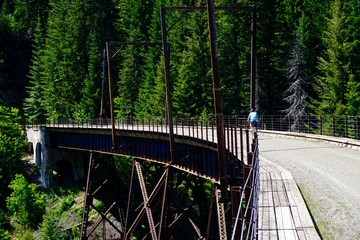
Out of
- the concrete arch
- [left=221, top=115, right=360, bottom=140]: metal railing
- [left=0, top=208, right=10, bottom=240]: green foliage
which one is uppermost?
[left=221, top=115, right=360, bottom=140]: metal railing

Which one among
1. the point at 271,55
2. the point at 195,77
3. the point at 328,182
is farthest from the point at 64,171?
the point at 328,182

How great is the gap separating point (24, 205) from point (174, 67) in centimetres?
2234

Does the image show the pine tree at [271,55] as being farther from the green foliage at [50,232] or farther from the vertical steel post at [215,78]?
the vertical steel post at [215,78]

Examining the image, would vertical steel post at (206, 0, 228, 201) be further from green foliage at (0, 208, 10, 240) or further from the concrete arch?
the concrete arch

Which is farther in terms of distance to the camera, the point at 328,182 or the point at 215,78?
the point at 215,78

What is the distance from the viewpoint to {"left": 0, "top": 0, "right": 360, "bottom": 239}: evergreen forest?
37469 millimetres

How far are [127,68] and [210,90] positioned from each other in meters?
15.1

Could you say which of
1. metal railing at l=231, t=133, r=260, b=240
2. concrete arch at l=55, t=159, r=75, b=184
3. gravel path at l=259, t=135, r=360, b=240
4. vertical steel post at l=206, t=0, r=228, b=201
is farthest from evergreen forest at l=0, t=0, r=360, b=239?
metal railing at l=231, t=133, r=260, b=240

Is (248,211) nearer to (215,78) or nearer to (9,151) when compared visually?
(215,78)

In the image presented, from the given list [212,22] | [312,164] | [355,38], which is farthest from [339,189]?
[355,38]

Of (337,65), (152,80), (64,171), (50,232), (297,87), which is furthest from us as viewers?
(152,80)

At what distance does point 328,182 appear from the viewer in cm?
1166

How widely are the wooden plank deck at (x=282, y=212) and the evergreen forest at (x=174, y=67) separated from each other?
1106 cm

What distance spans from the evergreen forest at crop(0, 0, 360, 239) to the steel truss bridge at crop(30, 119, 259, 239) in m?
4.53
